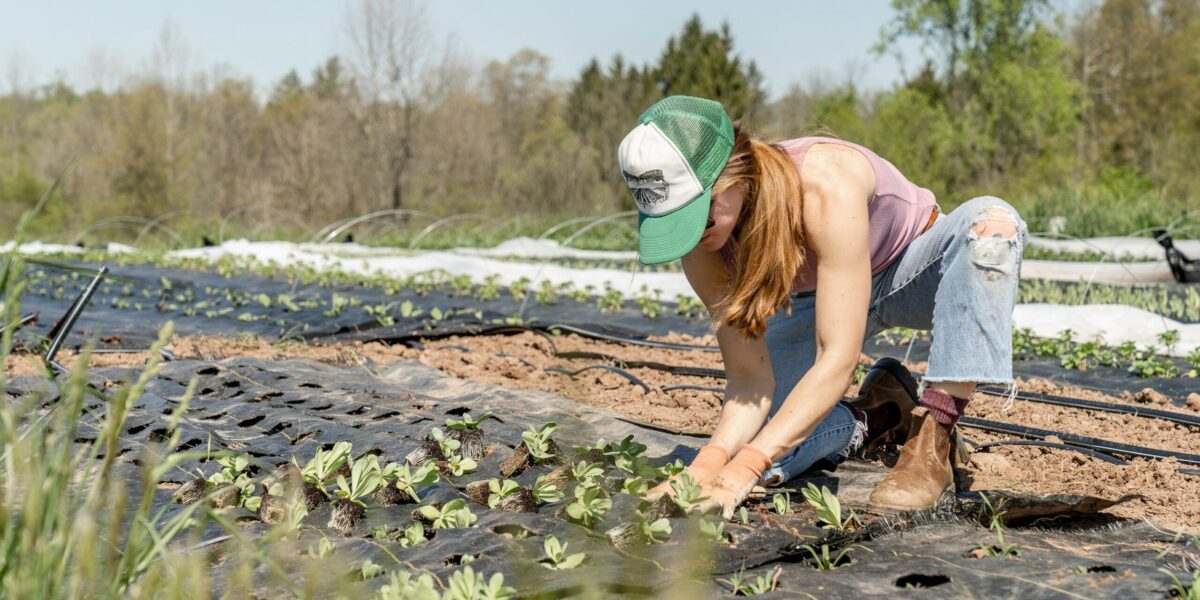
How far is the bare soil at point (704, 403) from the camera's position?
9.28ft

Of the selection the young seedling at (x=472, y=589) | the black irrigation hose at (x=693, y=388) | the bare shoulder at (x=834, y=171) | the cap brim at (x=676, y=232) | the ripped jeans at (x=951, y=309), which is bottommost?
the black irrigation hose at (x=693, y=388)

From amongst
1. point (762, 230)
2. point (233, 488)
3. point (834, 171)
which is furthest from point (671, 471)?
point (233, 488)

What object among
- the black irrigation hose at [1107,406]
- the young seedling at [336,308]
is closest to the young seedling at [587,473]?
the black irrigation hose at [1107,406]

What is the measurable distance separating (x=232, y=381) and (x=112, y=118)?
2708 cm

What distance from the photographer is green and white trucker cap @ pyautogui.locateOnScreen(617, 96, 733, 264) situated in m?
2.12

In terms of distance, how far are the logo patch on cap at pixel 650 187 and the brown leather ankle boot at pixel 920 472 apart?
2.86ft

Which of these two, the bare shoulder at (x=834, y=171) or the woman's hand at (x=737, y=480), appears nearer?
the woman's hand at (x=737, y=480)

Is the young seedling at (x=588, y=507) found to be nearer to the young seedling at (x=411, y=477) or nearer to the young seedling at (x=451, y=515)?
the young seedling at (x=451, y=515)

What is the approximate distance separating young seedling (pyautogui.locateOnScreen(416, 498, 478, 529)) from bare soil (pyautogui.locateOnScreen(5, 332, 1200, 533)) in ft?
1.12

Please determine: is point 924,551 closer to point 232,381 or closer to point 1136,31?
point 232,381

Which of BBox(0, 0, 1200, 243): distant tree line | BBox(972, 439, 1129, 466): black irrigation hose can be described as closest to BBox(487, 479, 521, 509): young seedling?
BBox(972, 439, 1129, 466): black irrigation hose

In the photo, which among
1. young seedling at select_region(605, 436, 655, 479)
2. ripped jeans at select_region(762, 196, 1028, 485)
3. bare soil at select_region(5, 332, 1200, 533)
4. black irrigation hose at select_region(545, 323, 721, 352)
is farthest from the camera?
black irrigation hose at select_region(545, 323, 721, 352)

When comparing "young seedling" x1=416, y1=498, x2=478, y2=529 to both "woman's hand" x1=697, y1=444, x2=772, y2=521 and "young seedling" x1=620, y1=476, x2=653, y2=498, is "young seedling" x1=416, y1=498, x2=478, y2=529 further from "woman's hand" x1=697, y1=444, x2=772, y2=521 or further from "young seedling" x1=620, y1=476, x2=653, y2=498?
"woman's hand" x1=697, y1=444, x2=772, y2=521

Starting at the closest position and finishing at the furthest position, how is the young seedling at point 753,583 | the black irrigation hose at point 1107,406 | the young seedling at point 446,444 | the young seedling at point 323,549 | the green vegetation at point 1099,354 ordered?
the young seedling at point 753,583, the young seedling at point 323,549, the young seedling at point 446,444, the black irrigation hose at point 1107,406, the green vegetation at point 1099,354
